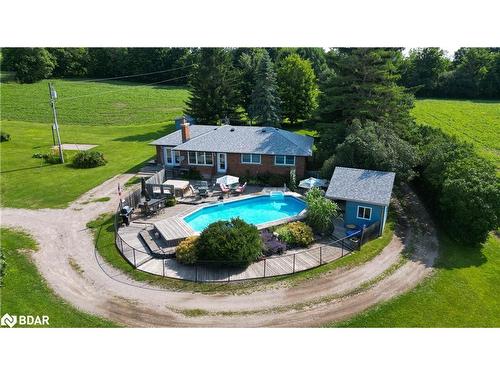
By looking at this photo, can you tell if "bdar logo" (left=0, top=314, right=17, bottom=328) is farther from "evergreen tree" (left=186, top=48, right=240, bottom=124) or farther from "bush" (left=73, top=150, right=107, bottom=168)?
"evergreen tree" (left=186, top=48, right=240, bottom=124)

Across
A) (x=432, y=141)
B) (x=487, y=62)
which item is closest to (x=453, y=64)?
(x=487, y=62)

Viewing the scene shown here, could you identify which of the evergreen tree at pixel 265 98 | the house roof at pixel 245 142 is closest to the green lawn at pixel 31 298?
the house roof at pixel 245 142

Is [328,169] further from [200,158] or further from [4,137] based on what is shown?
[4,137]

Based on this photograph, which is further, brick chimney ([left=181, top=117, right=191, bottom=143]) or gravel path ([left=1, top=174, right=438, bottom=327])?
brick chimney ([left=181, top=117, right=191, bottom=143])

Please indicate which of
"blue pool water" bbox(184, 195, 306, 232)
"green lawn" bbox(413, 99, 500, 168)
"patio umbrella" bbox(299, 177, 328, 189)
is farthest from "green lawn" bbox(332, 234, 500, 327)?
"green lawn" bbox(413, 99, 500, 168)

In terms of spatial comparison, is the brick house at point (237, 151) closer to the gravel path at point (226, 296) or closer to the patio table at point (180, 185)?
the patio table at point (180, 185)

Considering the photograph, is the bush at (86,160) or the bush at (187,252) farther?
the bush at (86,160)
